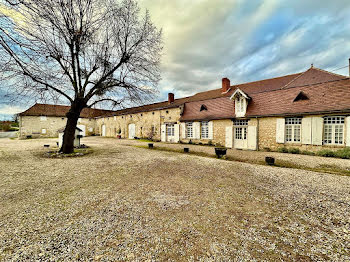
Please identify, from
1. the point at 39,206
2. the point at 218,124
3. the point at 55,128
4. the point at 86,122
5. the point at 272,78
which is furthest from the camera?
the point at 86,122

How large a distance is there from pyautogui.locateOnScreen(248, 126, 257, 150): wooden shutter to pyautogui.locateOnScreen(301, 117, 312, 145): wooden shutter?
2.99m

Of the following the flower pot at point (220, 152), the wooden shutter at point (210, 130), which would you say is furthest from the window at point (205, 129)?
the flower pot at point (220, 152)

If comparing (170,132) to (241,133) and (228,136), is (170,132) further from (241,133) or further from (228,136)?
(241,133)

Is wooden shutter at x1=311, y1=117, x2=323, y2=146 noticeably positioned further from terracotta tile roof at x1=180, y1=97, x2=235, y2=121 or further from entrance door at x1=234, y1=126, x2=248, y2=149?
terracotta tile roof at x1=180, y1=97, x2=235, y2=121

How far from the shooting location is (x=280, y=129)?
35.3 ft

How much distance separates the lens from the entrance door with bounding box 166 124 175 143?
17984 millimetres

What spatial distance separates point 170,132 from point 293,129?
12.5 metres

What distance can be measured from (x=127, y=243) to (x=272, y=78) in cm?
2133

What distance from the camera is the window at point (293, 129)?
10.2 metres

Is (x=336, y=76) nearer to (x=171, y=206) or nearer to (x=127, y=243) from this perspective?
(x=171, y=206)

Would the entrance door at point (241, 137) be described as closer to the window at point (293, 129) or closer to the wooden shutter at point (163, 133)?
the window at point (293, 129)

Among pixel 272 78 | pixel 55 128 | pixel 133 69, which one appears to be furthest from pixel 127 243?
pixel 55 128

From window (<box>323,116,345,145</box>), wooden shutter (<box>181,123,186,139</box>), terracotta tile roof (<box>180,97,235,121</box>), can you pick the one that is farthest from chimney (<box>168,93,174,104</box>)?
window (<box>323,116,345,145</box>)

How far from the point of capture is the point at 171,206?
326 cm
